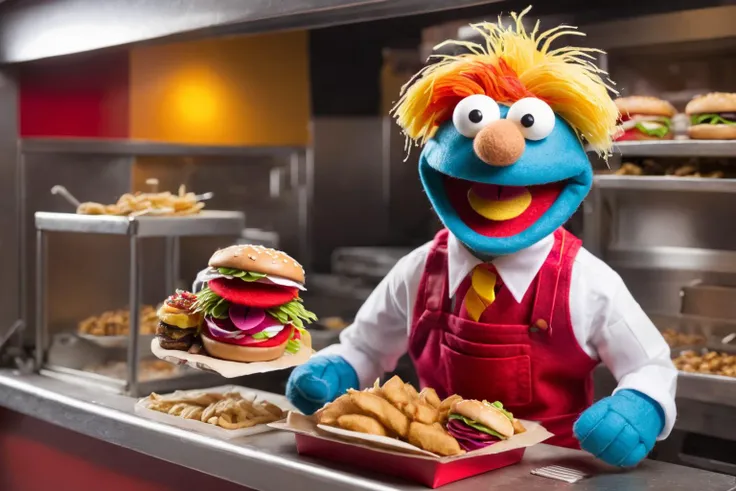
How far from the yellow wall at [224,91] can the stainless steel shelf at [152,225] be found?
0.91 m

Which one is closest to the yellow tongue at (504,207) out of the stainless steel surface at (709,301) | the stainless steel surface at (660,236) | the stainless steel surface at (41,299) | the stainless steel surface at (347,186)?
the stainless steel surface at (660,236)

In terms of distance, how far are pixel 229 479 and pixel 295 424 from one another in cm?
20

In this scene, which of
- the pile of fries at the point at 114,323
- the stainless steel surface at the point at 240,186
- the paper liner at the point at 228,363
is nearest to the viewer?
the paper liner at the point at 228,363

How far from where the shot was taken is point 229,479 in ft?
6.51

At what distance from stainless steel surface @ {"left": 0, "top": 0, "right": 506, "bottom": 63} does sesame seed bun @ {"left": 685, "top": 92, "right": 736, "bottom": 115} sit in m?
1.20

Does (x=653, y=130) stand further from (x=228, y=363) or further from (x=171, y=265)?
(x=228, y=363)

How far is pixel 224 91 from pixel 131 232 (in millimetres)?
1585

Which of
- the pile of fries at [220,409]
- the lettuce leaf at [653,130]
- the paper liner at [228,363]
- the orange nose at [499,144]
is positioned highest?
the lettuce leaf at [653,130]

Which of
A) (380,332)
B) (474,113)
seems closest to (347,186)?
(380,332)

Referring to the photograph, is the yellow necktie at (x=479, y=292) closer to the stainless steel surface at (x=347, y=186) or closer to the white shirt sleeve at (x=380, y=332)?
the white shirt sleeve at (x=380, y=332)

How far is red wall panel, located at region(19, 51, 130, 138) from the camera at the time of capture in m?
3.27

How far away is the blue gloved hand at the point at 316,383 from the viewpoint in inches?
84.4

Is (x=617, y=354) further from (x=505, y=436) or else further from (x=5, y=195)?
(x=5, y=195)

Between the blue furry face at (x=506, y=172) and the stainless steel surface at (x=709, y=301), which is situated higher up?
the blue furry face at (x=506, y=172)
